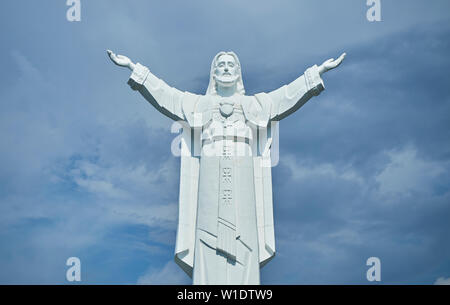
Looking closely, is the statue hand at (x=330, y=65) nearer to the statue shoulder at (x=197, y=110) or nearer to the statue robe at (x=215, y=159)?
the statue robe at (x=215, y=159)

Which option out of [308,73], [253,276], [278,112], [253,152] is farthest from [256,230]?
[308,73]

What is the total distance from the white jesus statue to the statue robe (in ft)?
0.07

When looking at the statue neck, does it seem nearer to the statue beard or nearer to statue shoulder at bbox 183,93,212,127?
the statue beard

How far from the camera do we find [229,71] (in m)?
13.5

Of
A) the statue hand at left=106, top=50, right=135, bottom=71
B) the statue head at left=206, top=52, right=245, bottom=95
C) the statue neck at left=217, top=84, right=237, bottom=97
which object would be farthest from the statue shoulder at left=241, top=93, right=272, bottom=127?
the statue hand at left=106, top=50, right=135, bottom=71

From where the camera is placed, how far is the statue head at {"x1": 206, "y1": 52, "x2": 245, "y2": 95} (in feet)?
44.4

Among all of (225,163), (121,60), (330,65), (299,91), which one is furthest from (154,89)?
(330,65)

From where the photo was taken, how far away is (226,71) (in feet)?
44.4

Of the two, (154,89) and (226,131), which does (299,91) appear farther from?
(154,89)

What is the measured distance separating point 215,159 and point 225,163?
27cm
